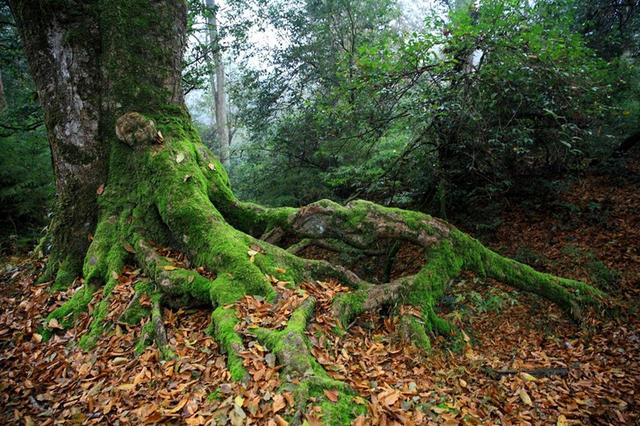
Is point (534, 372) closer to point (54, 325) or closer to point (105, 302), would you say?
point (105, 302)

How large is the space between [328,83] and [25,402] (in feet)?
36.6

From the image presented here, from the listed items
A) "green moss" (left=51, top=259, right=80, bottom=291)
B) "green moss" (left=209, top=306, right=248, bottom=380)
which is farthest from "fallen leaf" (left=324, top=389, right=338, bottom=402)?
"green moss" (left=51, top=259, right=80, bottom=291)

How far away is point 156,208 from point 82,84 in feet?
6.39

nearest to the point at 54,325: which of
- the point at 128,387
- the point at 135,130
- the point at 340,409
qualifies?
the point at 128,387

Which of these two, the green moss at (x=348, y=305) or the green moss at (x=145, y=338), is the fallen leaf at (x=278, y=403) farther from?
the green moss at (x=145, y=338)

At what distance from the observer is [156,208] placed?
15.5ft

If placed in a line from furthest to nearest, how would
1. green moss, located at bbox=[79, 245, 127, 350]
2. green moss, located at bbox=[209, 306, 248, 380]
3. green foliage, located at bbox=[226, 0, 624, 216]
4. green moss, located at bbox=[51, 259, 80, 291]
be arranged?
green foliage, located at bbox=[226, 0, 624, 216] < green moss, located at bbox=[51, 259, 80, 291] < green moss, located at bbox=[79, 245, 127, 350] < green moss, located at bbox=[209, 306, 248, 380]

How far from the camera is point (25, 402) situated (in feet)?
10.3

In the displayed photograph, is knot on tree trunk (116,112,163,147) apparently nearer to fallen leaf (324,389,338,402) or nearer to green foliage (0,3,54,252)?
A: fallen leaf (324,389,338,402)

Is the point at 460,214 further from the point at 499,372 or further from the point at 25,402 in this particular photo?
the point at 25,402

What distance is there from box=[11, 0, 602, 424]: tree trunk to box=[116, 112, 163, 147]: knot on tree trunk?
13 millimetres

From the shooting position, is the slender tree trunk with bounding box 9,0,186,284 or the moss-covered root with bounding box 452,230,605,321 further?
the moss-covered root with bounding box 452,230,605,321

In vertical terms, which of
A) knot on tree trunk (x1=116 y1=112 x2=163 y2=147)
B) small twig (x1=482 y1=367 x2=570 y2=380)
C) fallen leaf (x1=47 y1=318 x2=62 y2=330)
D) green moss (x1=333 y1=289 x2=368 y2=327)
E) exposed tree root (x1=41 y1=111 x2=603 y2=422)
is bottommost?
small twig (x1=482 y1=367 x2=570 y2=380)

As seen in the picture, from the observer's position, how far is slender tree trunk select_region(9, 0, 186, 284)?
476 cm
